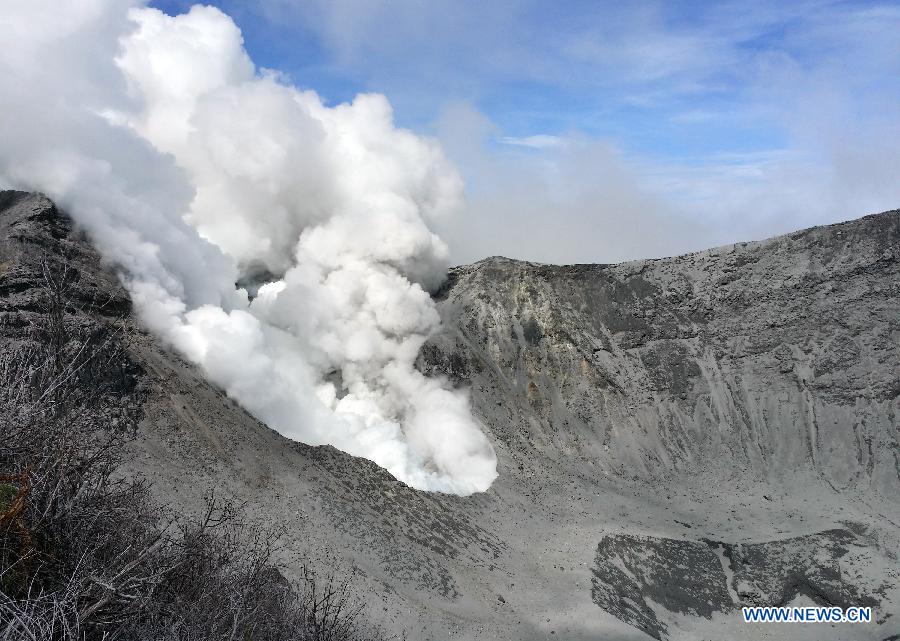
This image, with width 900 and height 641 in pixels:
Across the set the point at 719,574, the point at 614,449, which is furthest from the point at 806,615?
the point at 614,449

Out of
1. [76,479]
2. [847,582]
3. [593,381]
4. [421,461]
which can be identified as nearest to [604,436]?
[593,381]

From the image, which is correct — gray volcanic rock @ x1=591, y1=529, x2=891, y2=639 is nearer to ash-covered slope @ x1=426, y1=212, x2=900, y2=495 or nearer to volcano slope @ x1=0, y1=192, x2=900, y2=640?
volcano slope @ x1=0, y1=192, x2=900, y2=640

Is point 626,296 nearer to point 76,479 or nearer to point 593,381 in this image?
point 593,381

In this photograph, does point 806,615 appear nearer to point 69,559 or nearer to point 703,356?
point 703,356

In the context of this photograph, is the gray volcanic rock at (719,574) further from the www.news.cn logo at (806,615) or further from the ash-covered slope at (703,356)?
the ash-covered slope at (703,356)

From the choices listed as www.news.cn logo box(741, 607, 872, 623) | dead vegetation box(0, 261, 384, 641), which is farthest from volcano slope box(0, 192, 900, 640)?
dead vegetation box(0, 261, 384, 641)
